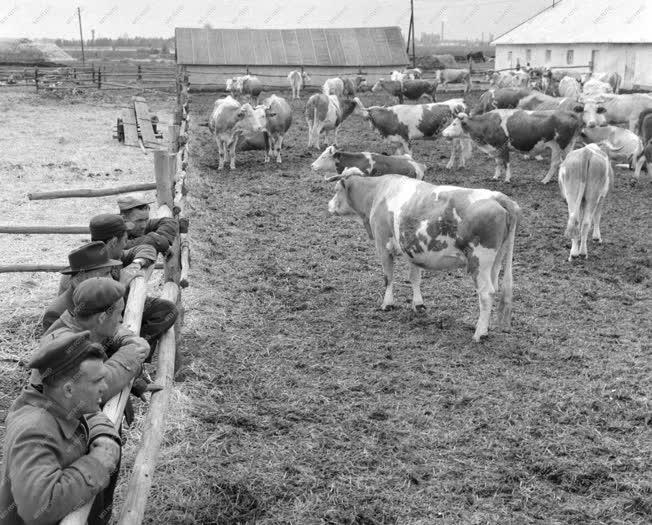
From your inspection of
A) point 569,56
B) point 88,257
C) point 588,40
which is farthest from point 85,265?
point 569,56

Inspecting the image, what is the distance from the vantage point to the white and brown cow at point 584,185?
9.51m

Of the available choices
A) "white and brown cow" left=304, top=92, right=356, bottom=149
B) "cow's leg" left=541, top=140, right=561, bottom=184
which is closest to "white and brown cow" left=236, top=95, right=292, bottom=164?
"white and brown cow" left=304, top=92, right=356, bottom=149

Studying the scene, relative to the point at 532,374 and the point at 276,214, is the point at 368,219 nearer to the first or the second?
the point at 532,374

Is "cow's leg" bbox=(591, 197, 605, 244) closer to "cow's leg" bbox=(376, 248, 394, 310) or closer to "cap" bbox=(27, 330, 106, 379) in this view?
"cow's leg" bbox=(376, 248, 394, 310)

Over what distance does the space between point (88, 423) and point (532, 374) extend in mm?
4357

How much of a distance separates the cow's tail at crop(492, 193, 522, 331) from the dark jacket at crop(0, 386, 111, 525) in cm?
503

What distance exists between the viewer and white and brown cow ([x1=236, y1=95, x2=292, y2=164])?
16.3 metres

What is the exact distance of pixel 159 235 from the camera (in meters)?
5.30

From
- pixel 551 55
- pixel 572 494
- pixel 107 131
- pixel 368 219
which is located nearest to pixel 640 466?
pixel 572 494

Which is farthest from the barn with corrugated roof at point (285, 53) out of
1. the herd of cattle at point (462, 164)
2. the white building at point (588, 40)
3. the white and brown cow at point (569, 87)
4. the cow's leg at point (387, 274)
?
the cow's leg at point (387, 274)

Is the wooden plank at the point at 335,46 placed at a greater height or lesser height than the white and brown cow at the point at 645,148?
greater

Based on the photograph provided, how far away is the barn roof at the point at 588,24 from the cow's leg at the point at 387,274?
30937 millimetres

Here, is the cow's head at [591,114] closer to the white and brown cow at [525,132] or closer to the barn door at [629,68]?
the white and brown cow at [525,132]

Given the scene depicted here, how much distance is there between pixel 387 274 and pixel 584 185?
343 cm
